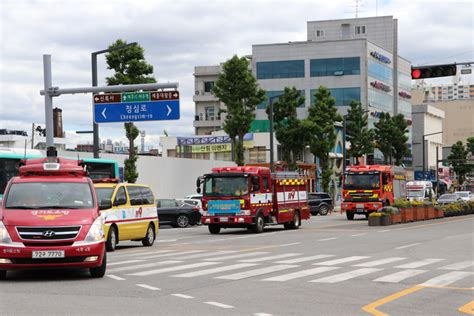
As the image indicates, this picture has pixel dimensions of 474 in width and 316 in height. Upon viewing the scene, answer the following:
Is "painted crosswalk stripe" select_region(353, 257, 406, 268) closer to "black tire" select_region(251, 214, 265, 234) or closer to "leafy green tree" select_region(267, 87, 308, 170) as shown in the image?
"black tire" select_region(251, 214, 265, 234)

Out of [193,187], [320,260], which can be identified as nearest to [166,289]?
[320,260]

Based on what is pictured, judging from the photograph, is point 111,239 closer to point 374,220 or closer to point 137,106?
point 137,106

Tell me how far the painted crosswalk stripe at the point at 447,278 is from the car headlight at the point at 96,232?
5713 mm

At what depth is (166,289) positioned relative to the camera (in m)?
12.8

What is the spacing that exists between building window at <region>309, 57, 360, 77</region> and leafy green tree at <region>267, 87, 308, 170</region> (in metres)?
34.4

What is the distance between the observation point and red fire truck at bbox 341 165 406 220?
4603 centimetres

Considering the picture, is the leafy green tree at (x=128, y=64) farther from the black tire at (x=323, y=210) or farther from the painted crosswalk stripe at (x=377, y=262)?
the painted crosswalk stripe at (x=377, y=262)

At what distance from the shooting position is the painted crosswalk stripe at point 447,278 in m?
14.0

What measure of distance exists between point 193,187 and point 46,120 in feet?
101

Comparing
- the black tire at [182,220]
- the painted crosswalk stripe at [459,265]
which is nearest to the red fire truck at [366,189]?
the black tire at [182,220]

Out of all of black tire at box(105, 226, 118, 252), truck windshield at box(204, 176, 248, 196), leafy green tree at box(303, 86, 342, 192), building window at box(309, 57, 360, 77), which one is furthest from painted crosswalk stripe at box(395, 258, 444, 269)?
building window at box(309, 57, 360, 77)

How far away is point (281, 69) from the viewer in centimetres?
9712

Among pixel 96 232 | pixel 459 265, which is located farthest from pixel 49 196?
pixel 459 265

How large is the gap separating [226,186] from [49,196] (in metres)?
17.6
